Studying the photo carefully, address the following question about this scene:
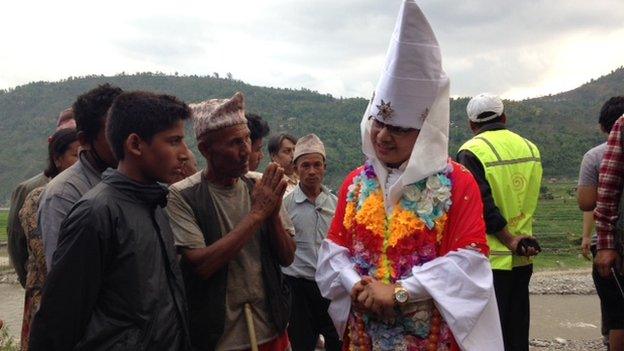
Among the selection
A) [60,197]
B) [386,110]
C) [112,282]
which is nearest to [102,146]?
[60,197]

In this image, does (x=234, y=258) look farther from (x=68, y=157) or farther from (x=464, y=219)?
(x=68, y=157)

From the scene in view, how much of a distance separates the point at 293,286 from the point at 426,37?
2.56 meters

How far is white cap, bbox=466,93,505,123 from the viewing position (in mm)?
4656

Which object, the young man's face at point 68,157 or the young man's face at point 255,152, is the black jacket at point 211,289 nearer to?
the young man's face at point 68,157

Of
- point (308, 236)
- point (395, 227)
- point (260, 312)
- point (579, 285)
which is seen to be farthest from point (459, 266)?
point (579, 285)

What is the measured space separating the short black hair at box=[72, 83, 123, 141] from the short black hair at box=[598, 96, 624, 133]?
399cm

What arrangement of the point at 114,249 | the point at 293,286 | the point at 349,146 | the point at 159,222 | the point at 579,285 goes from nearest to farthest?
the point at 114,249
the point at 159,222
the point at 293,286
the point at 579,285
the point at 349,146

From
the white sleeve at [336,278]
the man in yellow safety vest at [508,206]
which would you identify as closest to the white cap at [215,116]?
the white sleeve at [336,278]

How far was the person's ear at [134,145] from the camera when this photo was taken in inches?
97.8

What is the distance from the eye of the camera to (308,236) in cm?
483

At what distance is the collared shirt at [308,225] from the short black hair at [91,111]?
2.16 metres

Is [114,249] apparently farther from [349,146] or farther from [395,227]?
[349,146]

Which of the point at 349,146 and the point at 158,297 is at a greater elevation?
the point at 158,297

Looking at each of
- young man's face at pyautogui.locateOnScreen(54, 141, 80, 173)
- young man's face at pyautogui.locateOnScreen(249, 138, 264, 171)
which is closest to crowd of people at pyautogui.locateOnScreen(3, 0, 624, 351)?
young man's face at pyautogui.locateOnScreen(54, 141, 80, 173)
